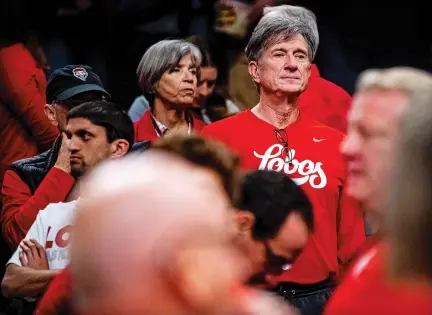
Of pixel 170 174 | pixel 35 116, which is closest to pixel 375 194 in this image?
pixel 170 174

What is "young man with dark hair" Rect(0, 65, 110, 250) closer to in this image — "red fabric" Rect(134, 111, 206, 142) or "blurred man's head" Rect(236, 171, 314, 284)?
"red fabric" Rect(134, 111, 206, 142)

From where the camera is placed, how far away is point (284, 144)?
429cm

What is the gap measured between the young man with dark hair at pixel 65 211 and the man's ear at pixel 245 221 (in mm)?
874

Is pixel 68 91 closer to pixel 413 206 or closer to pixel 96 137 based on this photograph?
pixel 96 137

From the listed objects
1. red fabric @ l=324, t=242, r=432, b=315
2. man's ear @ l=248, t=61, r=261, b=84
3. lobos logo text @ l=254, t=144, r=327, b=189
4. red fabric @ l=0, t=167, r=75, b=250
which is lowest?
red fabric @ l=0, t=167, r=75, b=250

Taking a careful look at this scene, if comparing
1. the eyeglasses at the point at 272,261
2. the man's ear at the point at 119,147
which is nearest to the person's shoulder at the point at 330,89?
the man's ear at the point at 119,147

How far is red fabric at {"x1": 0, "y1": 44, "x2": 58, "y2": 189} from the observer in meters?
5.50

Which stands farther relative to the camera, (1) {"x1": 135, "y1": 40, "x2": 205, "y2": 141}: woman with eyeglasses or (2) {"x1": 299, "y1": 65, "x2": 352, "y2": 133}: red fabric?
(1) {"x1": 135, "y1": 40, "x2": 205, "y2": 141}: woman with eyeglasses

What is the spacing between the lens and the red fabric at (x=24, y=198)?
13.8 feet

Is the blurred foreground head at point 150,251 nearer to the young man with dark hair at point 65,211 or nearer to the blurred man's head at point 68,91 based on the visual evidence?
the young man with dark hair at point 65,211

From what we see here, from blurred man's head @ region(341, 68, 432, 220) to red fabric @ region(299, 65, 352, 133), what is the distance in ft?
7.56

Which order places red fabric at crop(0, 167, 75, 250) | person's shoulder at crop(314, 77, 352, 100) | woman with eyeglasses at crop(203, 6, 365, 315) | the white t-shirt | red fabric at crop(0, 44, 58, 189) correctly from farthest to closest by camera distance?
red fabric at crop(0, 44, 58, 189) → person's shoulder at crop(314, 77, 352, 100) → red fabric at crop(0, 167, 75, 250) → woman with eyeglasses at crop(203, 6, 365, 315) → the white t-shirt

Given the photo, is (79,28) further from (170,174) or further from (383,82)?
(170,174)

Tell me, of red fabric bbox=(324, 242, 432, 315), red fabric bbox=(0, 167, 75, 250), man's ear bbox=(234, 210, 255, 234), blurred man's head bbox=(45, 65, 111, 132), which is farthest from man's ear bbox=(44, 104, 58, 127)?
red fabric bbox=(324, 242, 432, 315)
